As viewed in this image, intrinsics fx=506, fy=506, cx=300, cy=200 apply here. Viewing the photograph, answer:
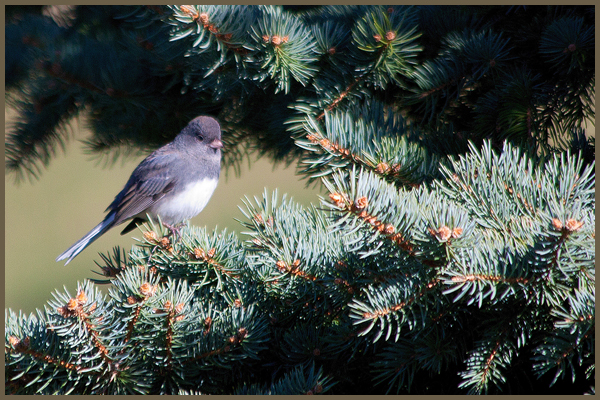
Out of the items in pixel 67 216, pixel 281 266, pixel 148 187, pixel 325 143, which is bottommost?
pixel 67 216

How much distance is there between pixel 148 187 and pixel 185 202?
0.12 metres

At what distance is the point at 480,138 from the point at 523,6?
0.31 m

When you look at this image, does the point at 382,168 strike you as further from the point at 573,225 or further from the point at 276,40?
the point at 573,225

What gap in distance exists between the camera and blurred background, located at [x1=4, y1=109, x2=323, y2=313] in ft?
8.96

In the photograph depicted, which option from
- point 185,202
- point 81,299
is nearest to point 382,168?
point 81,299

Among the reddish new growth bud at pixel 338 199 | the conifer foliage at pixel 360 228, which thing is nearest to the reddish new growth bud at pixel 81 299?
the conifer foliage at pixel 360 228

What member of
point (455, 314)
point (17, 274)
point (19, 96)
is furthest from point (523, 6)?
point (17, 274)

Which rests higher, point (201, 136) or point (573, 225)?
point (201, 136)

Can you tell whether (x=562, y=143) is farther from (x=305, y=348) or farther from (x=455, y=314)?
(x=305, y=348)

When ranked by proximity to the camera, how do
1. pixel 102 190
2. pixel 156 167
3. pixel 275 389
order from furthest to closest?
pixel 102 190, pixel 156 167, pixel 275 389

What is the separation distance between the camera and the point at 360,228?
0.54 meters

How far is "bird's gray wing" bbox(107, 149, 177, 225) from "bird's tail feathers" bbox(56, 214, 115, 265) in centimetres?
2

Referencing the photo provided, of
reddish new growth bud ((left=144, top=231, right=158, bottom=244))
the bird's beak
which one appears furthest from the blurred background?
reddish new growth bud ((left=144, top=231, right=158, bottom=244))

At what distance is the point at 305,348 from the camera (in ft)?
2.29
